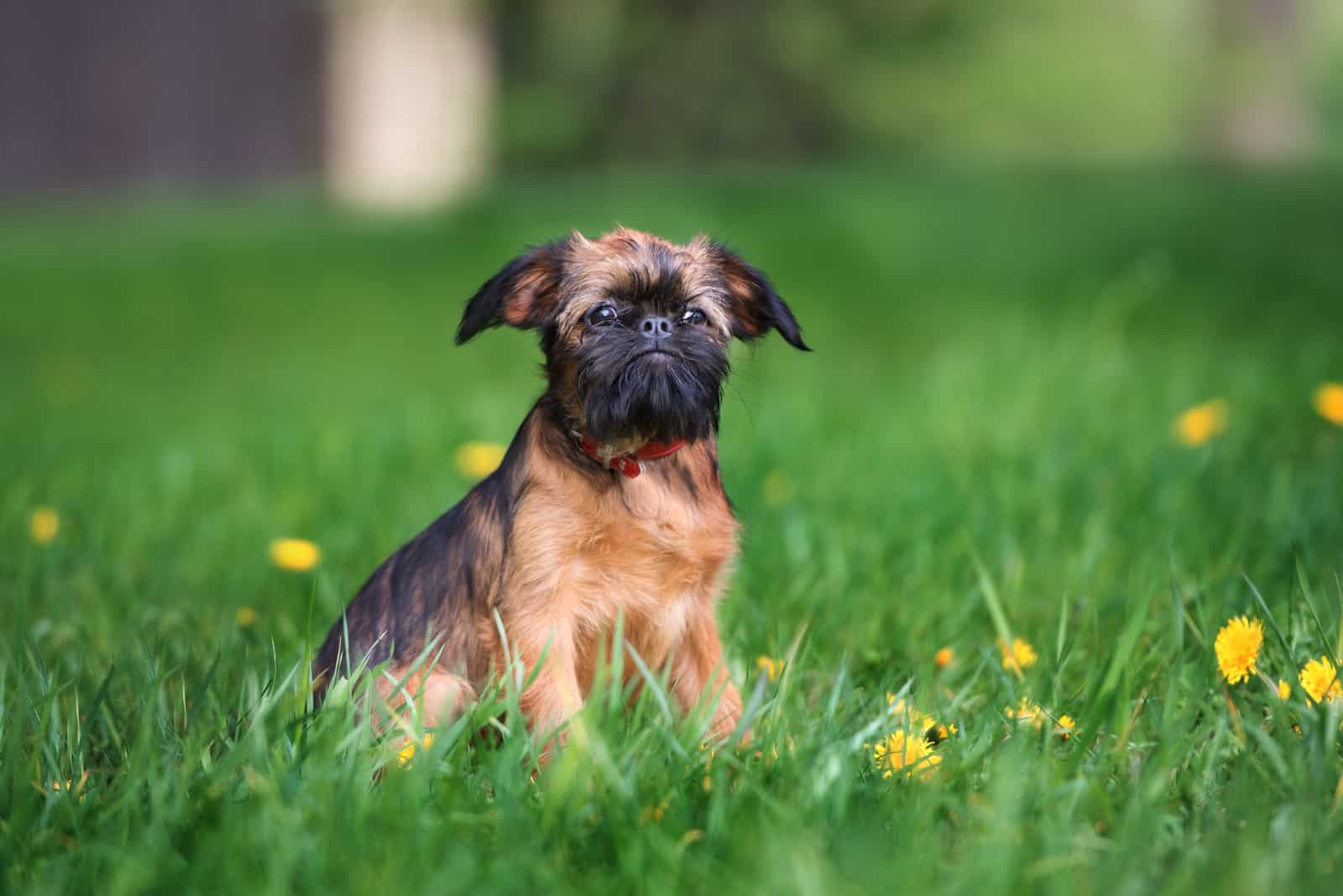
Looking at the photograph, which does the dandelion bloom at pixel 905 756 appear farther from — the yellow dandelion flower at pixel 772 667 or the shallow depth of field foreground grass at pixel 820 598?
the yellow dandelion flower at pixel 772 667

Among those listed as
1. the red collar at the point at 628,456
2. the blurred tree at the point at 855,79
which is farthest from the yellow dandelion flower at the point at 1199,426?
the blurred tree at the point at 855,79

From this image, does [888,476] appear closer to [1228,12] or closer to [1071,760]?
[1071,760]

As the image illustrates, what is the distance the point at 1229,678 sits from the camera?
8.80 ft

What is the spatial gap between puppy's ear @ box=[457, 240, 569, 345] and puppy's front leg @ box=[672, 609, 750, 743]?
79 cm

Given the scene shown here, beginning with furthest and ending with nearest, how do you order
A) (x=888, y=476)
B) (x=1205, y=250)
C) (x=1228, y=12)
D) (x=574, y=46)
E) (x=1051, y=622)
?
1. (x=574, y=46)
2. (x=1228, y=12)
3. (x=1205, y=250)
4. (x=888, y=476)
5. (x=1051, y=622)

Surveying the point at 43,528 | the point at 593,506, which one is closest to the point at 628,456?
the point at 593,506

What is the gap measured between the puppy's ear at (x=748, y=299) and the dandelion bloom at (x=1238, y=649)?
43.9 inches

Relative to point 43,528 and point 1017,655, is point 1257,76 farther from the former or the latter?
point 43,528

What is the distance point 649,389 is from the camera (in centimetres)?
266

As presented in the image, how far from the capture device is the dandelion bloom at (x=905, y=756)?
237 cm

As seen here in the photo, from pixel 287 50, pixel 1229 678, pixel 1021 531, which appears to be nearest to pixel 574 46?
pixel 287 50

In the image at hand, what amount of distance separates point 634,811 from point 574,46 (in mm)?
19687

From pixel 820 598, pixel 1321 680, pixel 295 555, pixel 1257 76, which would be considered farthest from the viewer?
pixel 1257 76

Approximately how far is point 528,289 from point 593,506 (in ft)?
1.76
